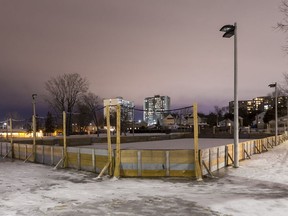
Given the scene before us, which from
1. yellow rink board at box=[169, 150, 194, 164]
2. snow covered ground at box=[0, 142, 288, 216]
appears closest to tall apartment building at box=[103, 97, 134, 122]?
yellow rink board at box=[169, 150, 194, 164]

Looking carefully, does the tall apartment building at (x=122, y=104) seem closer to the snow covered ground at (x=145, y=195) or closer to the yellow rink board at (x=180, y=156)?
the yellow rink board at (x=180, y=156)

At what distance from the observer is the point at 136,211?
30.3 ft

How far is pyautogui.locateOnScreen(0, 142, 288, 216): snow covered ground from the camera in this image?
9320mm

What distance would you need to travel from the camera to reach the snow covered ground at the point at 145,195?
9.32 m

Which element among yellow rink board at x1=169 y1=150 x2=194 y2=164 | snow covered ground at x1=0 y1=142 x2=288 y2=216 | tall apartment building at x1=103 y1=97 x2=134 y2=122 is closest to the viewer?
snow covered ground at x1=0 y1=142 x2=288 y2=216

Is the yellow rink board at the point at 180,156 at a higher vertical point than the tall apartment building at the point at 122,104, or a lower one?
lower

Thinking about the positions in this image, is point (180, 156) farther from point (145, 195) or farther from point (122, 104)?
point (122, 104)

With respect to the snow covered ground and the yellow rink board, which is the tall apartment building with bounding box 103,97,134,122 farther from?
the snow covered ground

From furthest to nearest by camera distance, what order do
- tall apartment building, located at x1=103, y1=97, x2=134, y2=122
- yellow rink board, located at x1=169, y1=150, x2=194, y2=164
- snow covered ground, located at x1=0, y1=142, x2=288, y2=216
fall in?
A: tall apartment building, located at x1=103, y1=97, x2=134, y2=122 < yellow rink board, located at x1=169, y1=150, x2=194, y2=164 < snow covered ground, located at x1=0, y1=142, x2=288, y2=216

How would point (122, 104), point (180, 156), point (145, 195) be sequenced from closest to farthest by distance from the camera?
point (145, 195) < point (180, 156) < point (122, 104)

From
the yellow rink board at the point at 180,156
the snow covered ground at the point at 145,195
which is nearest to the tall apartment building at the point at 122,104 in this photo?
the yellow rink board at the point at 180,156

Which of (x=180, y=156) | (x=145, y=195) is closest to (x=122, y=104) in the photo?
(x=180, y=156)

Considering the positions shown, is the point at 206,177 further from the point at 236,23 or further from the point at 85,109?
the point at 85,109

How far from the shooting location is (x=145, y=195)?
11234mm
